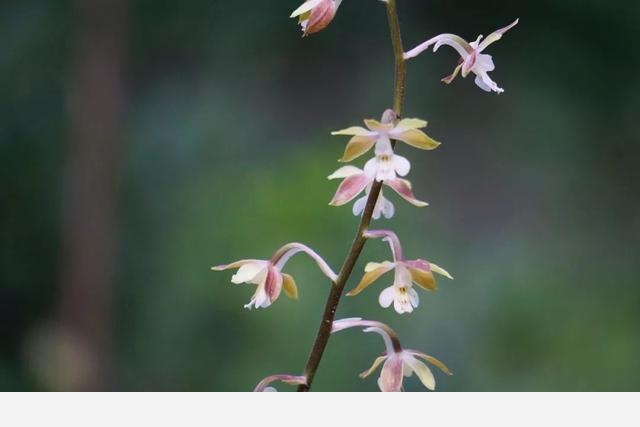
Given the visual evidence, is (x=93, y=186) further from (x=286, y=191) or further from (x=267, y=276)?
(x=267, y=276)

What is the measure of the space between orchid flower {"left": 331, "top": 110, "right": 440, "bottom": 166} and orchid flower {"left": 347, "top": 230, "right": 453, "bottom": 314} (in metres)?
0.05

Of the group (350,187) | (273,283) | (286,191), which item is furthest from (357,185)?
(286,191)

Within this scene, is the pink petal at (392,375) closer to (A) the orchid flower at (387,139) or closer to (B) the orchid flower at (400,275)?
(B) the orchid flower at (400,275)

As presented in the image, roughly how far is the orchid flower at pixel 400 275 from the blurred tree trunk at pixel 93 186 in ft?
7.23

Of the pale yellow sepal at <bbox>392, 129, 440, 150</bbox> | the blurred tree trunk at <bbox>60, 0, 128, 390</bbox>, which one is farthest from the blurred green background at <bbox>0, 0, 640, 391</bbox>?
the pale yellow sepal at <bbox>392, 129, 440, 150</bbox>

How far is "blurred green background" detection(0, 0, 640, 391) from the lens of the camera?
2.84m

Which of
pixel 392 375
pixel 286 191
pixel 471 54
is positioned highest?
pixel 471 54

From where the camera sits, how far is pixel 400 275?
27.1 inches

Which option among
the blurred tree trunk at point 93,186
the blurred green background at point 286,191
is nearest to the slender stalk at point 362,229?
the blurred green background at point 286,191

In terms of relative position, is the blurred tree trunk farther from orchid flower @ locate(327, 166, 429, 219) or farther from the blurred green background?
orchid flower @ locate(327, 166, 429, 219)

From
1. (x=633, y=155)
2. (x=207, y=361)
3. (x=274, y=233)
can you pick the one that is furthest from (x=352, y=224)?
(x=633, y=155)

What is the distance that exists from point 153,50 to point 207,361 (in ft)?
3.90

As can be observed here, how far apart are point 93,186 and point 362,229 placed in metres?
2.38

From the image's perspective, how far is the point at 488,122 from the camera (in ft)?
11.5
